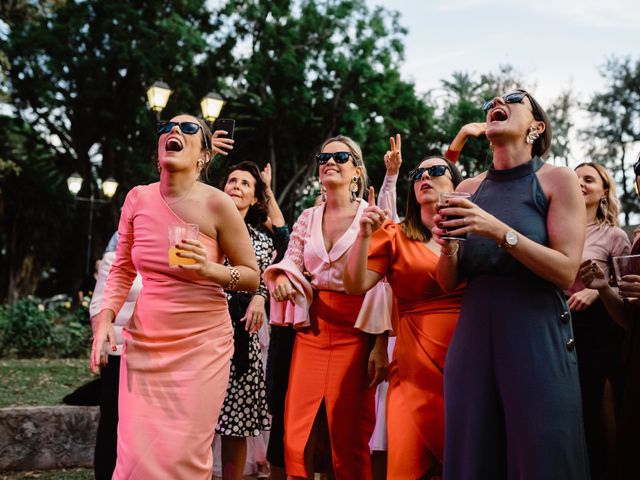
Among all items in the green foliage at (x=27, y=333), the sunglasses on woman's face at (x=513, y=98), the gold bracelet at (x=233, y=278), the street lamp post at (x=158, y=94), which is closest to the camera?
the sunglasses on woman's face at (x=513, y=98)

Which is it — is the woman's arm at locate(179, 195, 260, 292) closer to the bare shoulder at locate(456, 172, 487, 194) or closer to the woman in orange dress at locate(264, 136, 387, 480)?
the woman in orange dress at locate(264, 136, 387, 480)

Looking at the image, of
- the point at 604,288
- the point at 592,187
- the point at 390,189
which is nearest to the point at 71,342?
the point at 390,189

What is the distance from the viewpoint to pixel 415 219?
4.03m

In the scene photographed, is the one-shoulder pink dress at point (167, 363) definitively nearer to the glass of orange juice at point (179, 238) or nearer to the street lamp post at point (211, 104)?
the glass of orange juice at point (179, 238)

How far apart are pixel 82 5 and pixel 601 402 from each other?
22.5 meters

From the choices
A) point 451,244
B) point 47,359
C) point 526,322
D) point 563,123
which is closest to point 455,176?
point 451,244

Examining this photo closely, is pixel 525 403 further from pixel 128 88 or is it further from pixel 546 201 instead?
pixel 128 88

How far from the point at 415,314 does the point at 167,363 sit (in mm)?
1419

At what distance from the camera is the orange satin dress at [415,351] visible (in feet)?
11.8

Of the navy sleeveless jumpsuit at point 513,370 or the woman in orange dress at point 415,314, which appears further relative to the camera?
the woman in orange dress at point 415,314

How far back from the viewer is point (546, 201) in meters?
2.85

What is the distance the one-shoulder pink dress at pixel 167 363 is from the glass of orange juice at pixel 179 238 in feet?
1.05

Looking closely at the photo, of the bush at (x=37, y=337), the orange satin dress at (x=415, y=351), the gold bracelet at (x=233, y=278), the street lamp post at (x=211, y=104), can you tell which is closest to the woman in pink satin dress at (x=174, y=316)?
the gold bracelet at (x=233, y=278)

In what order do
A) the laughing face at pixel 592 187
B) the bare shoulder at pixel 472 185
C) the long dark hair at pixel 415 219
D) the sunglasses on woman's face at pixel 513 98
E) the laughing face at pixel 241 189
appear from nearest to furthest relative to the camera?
1. the sunglasses on woman's face at pixel 513 98
2. the bare shoulder at pixel 472 185
3. the long dark hair at pixel 415 219
4. the laughing face at pixel 592 187
5. the laughing face at pixel 241 189
